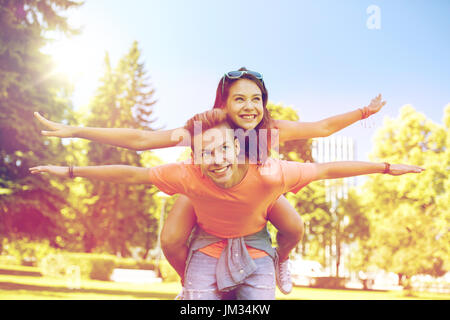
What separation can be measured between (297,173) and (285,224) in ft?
2.01

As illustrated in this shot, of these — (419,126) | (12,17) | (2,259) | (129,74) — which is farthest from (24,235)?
(2,259)

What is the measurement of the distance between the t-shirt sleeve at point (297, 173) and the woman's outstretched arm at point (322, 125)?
471 millimetres

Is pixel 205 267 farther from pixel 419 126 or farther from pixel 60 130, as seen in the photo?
pixel 419 126

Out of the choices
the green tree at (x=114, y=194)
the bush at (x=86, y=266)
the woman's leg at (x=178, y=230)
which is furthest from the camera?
the green tree at (x=114, y=194)

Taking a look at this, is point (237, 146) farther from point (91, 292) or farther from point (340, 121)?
point (91, 292)

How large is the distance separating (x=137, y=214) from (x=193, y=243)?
90.0 ft

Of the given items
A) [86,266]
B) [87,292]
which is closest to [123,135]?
[87,292]

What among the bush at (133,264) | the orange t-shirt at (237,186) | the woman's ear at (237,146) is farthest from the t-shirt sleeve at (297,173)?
the bush at (133,264)

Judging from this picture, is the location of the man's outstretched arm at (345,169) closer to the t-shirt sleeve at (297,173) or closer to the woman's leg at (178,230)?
the t-shirt sleeve at (297,173)

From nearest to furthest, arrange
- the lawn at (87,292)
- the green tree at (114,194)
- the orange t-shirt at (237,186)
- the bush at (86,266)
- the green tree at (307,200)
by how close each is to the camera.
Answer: the orange t-shirt at (237,186), the lawn at (87,292), the bush at (86,266), the green tree at (307,200), the green tree at (114,194)

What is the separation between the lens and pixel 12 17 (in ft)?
43.5

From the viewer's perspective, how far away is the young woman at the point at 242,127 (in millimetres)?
3004

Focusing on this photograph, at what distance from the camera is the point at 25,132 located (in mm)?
13180

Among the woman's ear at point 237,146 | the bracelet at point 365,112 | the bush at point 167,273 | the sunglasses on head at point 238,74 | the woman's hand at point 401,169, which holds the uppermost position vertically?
the sunglasses on head at point 238,74
